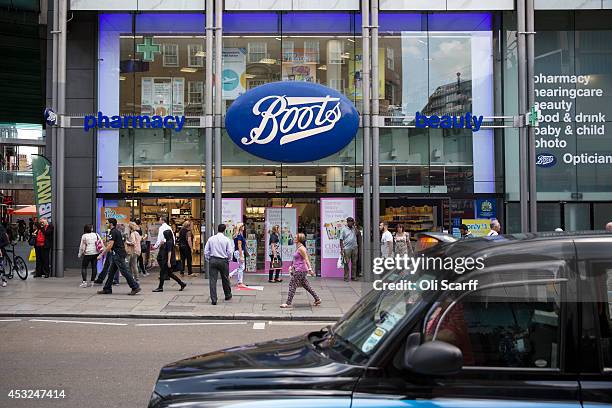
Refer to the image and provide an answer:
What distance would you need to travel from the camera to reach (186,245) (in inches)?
679

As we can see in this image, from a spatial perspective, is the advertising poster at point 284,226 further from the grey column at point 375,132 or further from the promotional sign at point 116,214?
the promotional sign at point 116,214

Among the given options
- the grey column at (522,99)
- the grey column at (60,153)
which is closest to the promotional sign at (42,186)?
the grey column at (60,153)

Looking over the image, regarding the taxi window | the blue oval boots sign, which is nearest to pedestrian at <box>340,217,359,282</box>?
the blue oval boots sign

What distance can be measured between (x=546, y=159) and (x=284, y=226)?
29.8ft

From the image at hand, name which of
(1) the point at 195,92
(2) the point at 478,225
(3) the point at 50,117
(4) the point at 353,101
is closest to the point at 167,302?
(3) the point at 50,117

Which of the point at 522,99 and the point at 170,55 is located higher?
the point at 170,55

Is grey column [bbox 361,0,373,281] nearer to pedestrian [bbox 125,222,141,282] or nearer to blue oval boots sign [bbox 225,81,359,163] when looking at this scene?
blue oval boots sign [bbox 225,81,359,163]

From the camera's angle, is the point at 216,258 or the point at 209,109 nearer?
the point at 216,258

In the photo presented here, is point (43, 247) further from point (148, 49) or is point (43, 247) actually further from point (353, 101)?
point (353, 101)

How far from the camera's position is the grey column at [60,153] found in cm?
1705

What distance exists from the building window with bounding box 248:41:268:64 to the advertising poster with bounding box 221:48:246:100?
233 millimetres

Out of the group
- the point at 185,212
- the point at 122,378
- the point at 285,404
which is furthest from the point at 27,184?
the point at 285,404

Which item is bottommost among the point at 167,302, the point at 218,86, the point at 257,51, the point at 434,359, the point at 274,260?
the point at 167,302

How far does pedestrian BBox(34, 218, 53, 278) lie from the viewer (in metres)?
16.8
